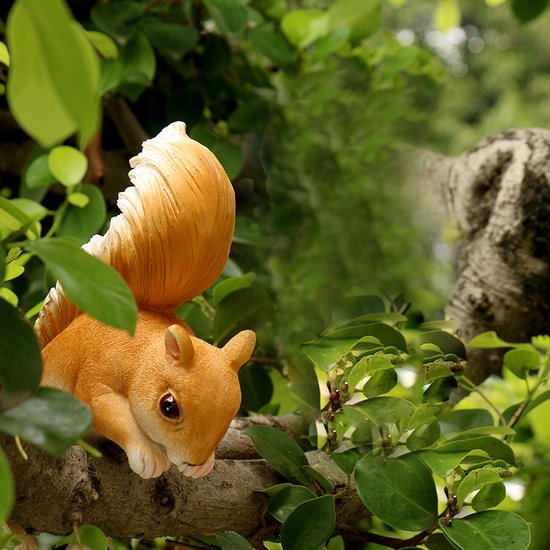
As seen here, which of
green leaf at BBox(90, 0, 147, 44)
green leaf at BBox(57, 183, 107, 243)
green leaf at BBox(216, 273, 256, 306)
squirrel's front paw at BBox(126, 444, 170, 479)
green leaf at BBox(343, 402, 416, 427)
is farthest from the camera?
green leaf at BBox(90, 0, 147, 44)

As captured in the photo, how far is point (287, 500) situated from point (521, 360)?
24 cm

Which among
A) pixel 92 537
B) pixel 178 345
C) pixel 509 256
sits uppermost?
pixel 178 345

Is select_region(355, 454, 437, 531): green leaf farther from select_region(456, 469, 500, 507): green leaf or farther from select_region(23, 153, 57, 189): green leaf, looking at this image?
select_region(23, 153, 57, 189): green leaf

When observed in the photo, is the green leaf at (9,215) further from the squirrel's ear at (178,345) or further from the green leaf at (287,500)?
the green leaf at (287,500)

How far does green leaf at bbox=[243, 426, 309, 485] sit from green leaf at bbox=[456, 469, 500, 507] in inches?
4.1

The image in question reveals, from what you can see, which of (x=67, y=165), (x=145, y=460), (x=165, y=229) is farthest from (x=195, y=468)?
(x=67, y=165)

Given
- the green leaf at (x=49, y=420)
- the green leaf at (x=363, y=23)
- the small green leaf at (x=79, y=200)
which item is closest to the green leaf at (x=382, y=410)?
the green leaf at (x=49, y=420)

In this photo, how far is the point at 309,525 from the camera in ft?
1.63

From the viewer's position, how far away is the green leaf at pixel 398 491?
1.65 ft

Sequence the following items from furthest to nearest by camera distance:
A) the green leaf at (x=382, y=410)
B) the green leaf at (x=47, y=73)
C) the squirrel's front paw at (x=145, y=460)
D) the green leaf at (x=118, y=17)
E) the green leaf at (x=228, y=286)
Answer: the green leaf at (x=118, y=17), the green leaf at (x=228, y=286), the green leaf at (x=382, y=410), the squirrel's front paw at (x=145, y=460), the green leaf at (x=47, y=73)

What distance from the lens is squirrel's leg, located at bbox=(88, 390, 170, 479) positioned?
42 centimetres

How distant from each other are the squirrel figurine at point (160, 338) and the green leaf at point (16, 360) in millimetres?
99

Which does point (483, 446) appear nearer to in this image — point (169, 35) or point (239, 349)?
point (239, 349)

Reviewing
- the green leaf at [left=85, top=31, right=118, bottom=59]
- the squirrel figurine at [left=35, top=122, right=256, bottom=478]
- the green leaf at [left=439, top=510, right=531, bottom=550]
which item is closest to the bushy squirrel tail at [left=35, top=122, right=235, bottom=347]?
the squirrel figurine at [left=35, top=122, right=256, bottom=478]
